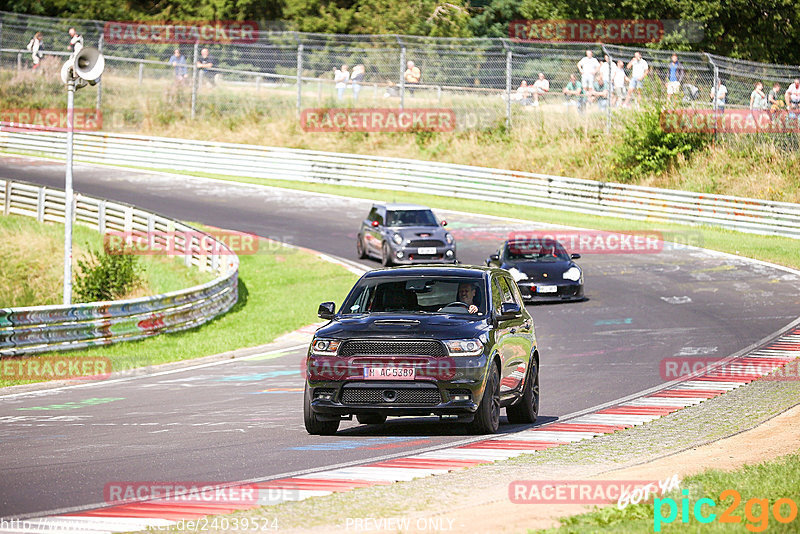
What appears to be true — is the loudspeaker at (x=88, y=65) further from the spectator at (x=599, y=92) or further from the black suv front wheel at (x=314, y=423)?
the spectator at (x=599, y=92)

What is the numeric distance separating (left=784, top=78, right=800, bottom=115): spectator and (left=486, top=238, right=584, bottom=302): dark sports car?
1474 cm

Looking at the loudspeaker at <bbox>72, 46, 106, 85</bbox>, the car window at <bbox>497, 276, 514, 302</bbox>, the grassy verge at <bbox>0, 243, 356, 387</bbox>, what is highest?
the loudspeaker at <bbox>72, 46, 106, 85</bbox>

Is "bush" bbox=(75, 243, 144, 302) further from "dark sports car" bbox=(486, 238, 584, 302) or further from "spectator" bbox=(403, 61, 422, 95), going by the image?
"spectator" bbox=(403, 61, 422, 95)

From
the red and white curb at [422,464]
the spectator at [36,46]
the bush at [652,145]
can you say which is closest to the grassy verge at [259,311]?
the red and white curb at [422,464]

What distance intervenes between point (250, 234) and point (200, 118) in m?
17.3

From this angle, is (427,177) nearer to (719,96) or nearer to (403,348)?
(719,96)

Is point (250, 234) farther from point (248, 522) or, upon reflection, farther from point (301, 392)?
point (248, 522)

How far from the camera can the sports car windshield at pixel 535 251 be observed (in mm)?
25172

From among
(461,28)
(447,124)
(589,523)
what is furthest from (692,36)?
(589,523)

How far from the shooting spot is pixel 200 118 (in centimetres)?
5044

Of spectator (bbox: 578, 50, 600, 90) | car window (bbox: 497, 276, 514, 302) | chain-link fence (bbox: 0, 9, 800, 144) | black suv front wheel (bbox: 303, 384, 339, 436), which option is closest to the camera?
black suv front wheel (bbox: 303, 384, 339, 436)

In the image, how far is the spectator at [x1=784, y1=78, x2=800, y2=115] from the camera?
3622 centimetres

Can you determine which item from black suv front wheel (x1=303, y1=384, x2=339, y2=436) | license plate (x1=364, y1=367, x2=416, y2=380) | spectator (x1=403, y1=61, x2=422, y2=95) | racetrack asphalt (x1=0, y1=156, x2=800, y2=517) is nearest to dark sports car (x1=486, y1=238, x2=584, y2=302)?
racetrack asphalt (x1=0, y1=156, x2=800, y2=517)

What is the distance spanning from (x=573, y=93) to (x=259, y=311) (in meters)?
20.1
